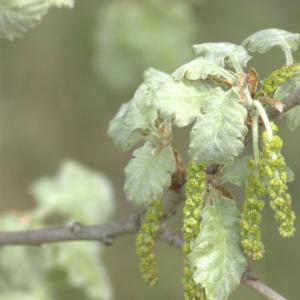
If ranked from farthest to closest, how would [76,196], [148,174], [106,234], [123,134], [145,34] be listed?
[145,34]
[76,196]
[106,234]
[123,134]
[148,174]

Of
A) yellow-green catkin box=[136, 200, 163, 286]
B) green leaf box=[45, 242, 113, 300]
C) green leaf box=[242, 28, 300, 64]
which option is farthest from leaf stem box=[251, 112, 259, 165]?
green leaf box=[45, 242, 113, 300]

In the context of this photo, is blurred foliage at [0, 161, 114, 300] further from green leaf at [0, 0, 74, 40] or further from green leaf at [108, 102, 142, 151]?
green leaf at [0, 0, 74, 40]

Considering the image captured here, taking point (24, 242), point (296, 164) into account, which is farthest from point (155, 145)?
point (296, 164)

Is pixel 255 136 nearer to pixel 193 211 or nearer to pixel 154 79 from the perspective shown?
pixel 193 211

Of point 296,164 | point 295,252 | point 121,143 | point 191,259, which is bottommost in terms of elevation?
point 295,252

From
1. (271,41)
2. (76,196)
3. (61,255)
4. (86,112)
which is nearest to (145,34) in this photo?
(76,196)

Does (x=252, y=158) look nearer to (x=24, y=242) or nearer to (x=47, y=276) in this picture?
(x=24, y=242)

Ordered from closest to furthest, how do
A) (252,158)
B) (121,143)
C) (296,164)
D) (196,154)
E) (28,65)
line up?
(196,154) < (252,158) < (121,143) < (296,164) < (28,65)
